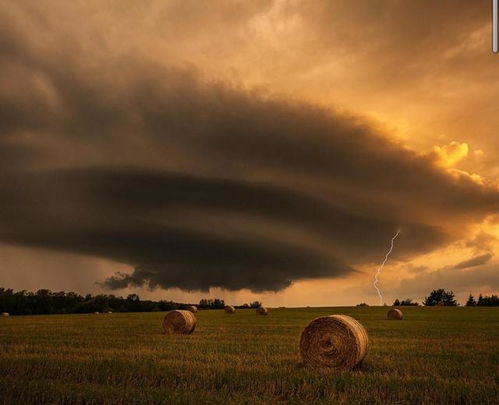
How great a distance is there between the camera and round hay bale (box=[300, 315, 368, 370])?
13.8 meters

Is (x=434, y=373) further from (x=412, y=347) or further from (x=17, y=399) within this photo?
(x=17, y=399)

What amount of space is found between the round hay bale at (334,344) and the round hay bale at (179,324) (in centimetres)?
1199

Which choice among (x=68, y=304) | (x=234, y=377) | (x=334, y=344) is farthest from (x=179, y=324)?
(x=68, y=304)

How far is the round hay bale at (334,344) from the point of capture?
13844 millimetres

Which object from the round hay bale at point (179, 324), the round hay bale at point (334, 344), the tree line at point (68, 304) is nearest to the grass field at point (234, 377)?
the round hay bale at point (334, 344)

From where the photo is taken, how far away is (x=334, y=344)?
14.1m

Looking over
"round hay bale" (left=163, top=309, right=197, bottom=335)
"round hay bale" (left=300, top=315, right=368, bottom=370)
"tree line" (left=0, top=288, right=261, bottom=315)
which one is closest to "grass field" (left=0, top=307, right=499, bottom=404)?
"round hay bale" (left=300, top=315, right=368, bottom=370)

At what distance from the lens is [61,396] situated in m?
8.61

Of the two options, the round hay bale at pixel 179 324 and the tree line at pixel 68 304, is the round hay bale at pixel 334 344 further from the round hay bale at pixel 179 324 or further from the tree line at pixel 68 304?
the tree line at pixel 68 304

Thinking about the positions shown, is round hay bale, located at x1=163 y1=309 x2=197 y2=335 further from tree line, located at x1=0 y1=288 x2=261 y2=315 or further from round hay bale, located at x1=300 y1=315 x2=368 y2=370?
tree line, located at x1=0 y1=288 x2=261 y2=315

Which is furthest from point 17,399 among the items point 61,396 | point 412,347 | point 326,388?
point 412,347

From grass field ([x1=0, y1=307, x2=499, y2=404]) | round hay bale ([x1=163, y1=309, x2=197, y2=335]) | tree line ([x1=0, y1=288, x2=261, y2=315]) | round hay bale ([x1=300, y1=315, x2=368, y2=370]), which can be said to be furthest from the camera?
tree line ([x1=0, y1=288, x2=261, y2=315])

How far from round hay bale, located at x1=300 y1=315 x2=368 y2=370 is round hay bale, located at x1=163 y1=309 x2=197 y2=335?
11995 mm

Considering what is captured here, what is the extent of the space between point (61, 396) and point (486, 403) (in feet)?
22.4
